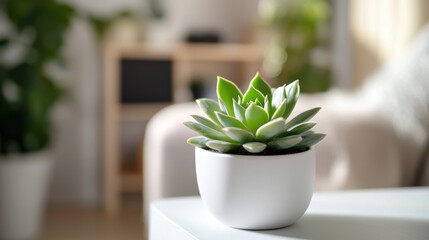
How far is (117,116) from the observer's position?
358 centimetres

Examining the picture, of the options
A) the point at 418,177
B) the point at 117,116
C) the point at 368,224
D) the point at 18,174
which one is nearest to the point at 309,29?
the point at 117,116

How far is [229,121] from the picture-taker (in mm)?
770

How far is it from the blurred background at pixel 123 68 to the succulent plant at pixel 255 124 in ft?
5.79

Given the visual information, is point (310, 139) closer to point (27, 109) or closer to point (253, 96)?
point (253, 96)

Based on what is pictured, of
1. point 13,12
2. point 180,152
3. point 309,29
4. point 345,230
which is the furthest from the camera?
point 309,29

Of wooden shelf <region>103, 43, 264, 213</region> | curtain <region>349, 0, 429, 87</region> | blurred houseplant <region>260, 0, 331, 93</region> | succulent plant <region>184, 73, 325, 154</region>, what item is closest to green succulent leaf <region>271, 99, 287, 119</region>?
succulent plant <region>184, 73, 325, 154</region>

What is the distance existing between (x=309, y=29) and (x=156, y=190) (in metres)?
2.34

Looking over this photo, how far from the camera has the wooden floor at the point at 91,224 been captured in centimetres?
304

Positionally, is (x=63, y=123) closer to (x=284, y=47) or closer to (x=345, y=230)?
(x=284, y=47)

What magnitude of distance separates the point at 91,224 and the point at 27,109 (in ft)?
2.23

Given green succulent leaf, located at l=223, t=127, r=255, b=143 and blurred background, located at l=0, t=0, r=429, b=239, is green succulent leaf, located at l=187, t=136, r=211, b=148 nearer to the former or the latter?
green succulent leaf, located at l=223, t=127, r=255, b=143

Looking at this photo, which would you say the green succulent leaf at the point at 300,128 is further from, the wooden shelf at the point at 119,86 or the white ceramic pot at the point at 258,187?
the wooden shelf at the point at 119,86

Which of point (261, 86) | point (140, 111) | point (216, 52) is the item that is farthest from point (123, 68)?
point (261, 86)

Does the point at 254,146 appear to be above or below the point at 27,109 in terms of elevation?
above
